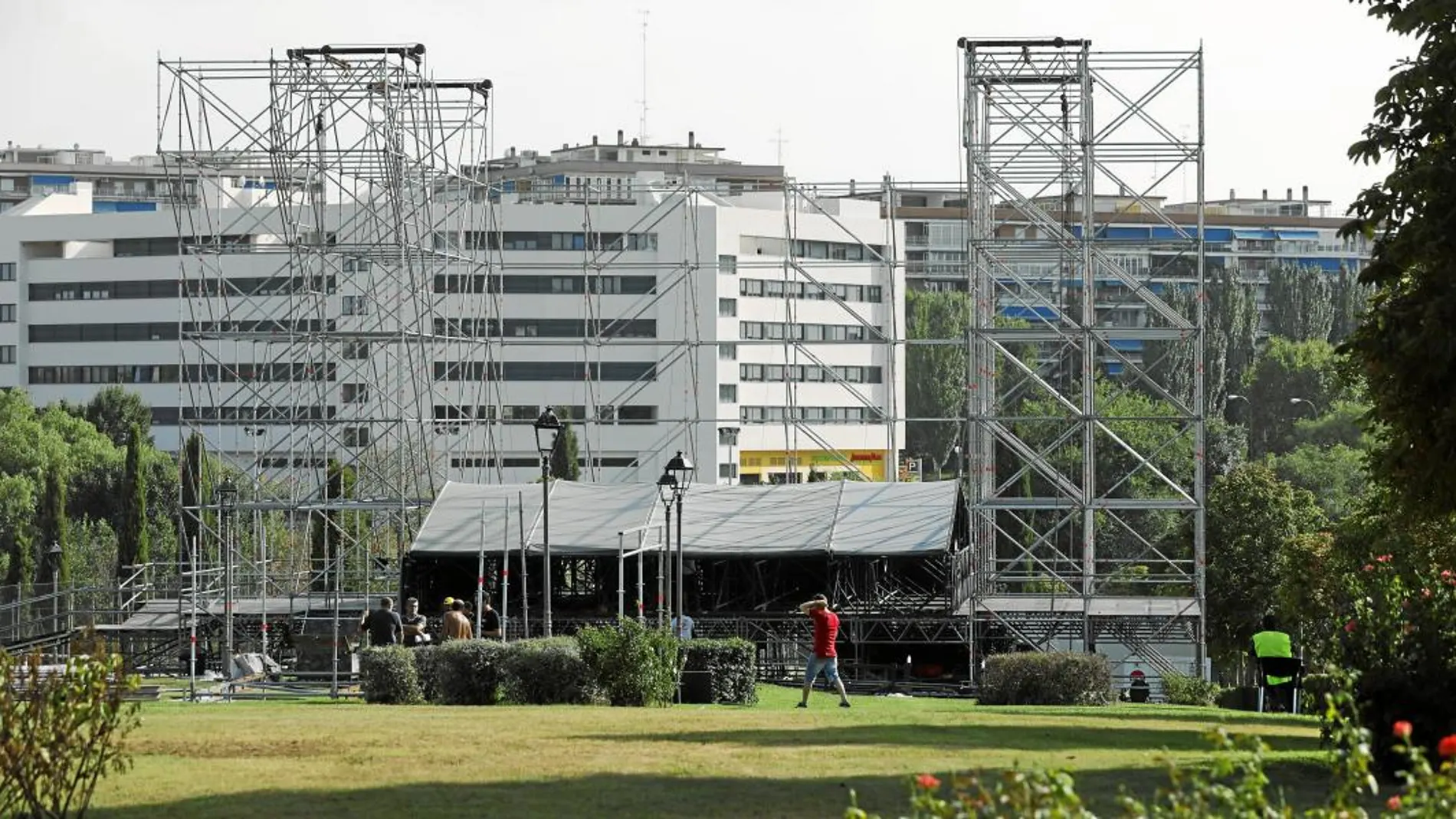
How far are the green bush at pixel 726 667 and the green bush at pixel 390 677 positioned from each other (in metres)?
2.91

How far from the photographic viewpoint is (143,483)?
58531 millimetres

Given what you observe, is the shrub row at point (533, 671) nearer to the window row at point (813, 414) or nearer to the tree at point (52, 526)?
the tree at point (52, 526)

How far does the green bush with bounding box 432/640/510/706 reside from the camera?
932 inches

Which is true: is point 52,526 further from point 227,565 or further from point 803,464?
point 803,464

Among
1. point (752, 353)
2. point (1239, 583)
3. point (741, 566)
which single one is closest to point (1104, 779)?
point (741, 566)

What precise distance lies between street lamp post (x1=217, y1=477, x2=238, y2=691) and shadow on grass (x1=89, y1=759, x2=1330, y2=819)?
18392mm

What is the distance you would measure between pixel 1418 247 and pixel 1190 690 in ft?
67.6

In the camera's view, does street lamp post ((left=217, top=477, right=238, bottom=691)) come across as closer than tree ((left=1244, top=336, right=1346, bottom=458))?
Yes

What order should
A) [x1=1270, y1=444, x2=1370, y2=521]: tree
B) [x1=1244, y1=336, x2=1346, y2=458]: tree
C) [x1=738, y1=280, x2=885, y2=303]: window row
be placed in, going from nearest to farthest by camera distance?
[x1=1270, y1=444, x2=1370, y2=521]: tree
[x1=738, y1=280, x2=885, y2=303]: window row
[x1=1244, y1=336, x2=1346, y2=458]: tree

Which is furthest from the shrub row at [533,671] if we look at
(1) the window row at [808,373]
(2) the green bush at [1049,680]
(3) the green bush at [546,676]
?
(1) the window row at [808,373]

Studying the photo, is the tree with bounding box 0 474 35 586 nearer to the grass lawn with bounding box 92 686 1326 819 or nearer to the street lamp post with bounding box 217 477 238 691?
the street lamp post with bounding box 217 477 238 691

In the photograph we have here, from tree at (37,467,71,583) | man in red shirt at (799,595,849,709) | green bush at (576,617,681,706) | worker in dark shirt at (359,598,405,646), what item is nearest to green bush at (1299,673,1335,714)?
man in red shirt at (799,595,849,709)

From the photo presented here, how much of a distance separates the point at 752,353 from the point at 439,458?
29338mm

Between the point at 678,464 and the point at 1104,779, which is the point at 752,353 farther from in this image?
the point at 1104,779
